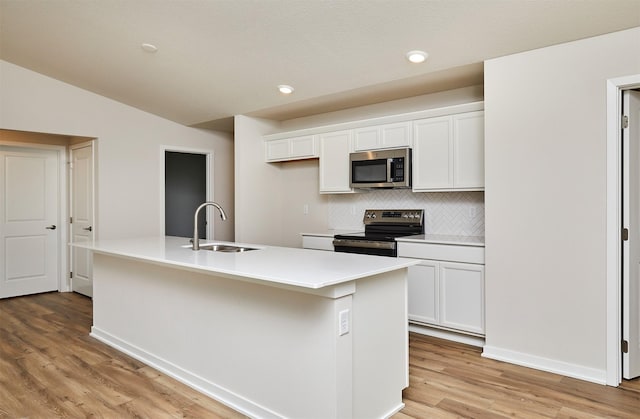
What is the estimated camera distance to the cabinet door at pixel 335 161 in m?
4.53

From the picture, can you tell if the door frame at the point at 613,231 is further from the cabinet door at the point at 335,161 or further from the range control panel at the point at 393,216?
the cabinet door at the point at 335,161

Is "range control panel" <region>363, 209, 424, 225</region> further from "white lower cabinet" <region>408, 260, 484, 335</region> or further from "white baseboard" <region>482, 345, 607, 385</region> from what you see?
"white baseboard" <region>482, 345, 607, 385</region>

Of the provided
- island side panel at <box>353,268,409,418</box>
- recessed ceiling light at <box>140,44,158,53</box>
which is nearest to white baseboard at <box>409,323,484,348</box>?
island side panel at <box>353,268,409,418</box>

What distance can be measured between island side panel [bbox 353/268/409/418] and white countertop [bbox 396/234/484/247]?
1.11 m

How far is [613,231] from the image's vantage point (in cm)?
A: 272

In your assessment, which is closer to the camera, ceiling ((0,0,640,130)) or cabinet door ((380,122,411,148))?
ceiling ((0,0,640,130))

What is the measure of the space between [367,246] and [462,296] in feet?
3.21

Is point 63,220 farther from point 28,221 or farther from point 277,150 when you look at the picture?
point 277,150

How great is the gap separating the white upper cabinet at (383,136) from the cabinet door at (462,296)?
1238mm

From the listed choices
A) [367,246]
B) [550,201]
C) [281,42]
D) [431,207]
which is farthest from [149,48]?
[550,201]

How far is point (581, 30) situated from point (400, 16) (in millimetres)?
1130

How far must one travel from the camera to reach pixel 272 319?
2309mm

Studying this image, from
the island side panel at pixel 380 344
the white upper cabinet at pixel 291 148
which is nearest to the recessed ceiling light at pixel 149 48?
the white upper cabinet at pixel 291 148

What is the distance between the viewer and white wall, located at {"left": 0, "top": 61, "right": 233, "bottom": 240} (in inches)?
184
